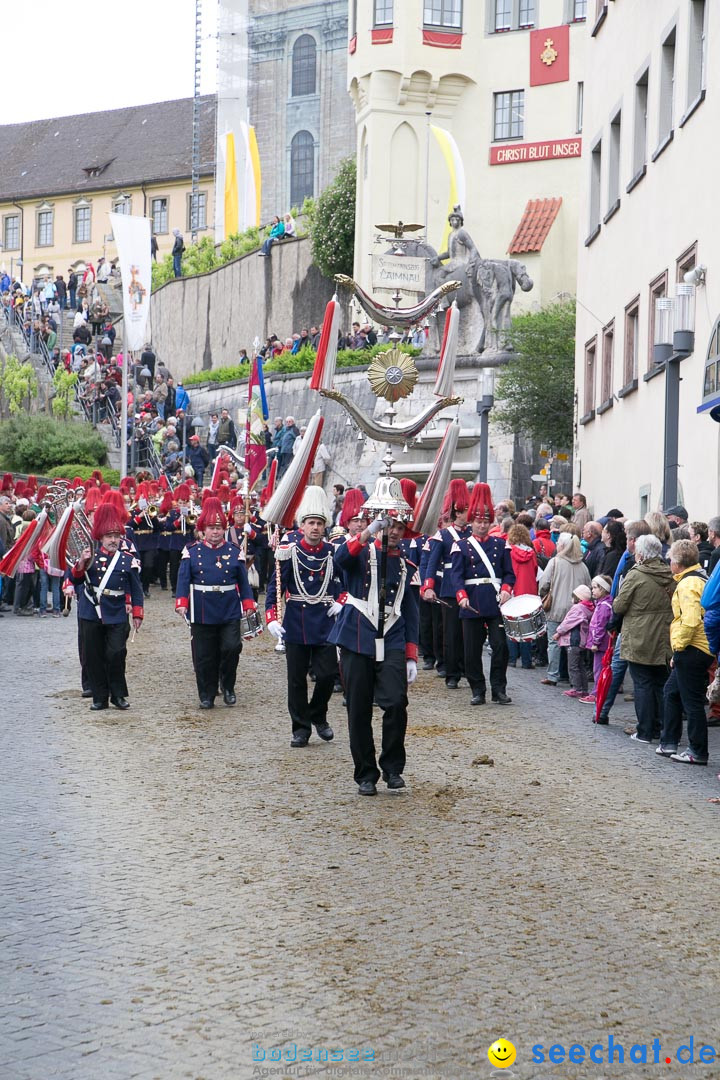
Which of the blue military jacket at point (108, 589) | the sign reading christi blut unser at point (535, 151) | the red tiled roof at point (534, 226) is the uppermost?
the sign reading christi blut unser at point (535, 151)

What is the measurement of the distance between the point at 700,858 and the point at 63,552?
8447 mm

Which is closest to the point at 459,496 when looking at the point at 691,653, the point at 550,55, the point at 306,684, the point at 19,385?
the point at 306,684

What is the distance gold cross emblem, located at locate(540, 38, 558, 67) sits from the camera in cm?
4972

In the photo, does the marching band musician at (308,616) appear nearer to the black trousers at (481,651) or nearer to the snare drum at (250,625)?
the black trousers at (481,651)

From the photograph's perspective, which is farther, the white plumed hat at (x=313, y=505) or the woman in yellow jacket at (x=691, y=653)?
the white plumed hat at (x=313, y=505)

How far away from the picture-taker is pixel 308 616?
13148mm

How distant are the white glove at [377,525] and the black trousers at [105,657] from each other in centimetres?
493

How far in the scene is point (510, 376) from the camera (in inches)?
1431

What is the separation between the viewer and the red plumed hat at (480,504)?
1633 cm


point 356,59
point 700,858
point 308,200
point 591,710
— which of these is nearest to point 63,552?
point 591,710

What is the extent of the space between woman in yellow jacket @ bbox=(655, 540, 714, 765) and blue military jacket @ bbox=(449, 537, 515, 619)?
3.47 meters

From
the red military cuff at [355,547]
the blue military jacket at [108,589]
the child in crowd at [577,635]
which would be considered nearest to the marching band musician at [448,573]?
the child in crowd at [577,635]

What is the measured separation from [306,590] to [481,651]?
3.28 meters

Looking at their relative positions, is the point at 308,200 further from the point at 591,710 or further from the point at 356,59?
the point at 591,710
